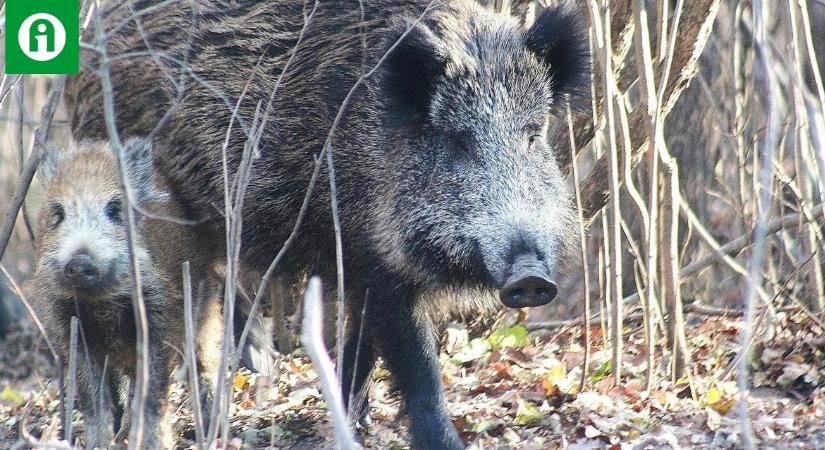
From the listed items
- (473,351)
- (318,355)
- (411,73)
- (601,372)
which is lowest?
(601,372)

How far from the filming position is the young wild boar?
15.5 ft

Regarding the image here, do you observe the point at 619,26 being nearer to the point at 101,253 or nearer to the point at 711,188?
the point at 711,188

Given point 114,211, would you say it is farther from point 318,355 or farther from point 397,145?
point 318,355

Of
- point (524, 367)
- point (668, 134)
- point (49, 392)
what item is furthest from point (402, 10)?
point (49, 392)

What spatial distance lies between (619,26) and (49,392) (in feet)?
12.7

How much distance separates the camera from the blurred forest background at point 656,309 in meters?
4.61

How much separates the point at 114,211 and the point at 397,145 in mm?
1426

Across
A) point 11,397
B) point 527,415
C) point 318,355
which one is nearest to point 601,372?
point 527,415

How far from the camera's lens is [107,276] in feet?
15.5

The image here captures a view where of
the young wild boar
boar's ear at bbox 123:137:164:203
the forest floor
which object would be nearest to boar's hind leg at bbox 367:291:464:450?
the forest floor

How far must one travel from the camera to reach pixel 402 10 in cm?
506

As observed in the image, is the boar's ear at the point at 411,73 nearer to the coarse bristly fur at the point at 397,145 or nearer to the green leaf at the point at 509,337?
the coarse bristly fur at the point at 397,145

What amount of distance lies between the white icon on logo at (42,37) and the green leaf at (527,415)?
2530 mm

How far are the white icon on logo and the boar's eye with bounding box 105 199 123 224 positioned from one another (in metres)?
0.90
